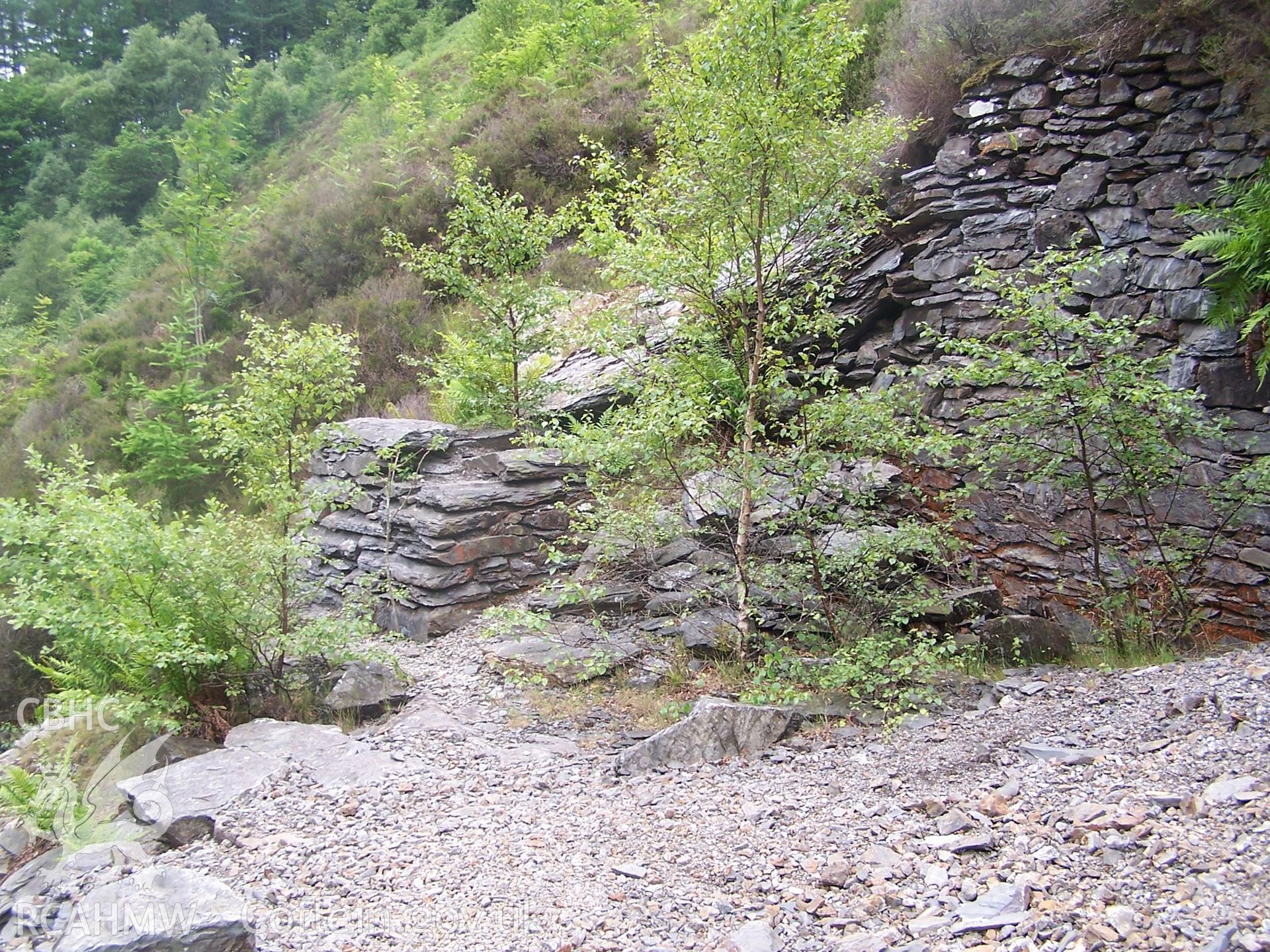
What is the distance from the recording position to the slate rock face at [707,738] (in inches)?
176

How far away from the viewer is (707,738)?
4.50 meters

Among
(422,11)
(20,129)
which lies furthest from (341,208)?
Answer: (20,129)

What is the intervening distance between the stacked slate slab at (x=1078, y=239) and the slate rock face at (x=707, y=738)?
262 centimetres

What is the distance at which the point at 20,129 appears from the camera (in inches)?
1193

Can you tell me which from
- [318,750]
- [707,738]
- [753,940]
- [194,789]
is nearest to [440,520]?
[318,750]

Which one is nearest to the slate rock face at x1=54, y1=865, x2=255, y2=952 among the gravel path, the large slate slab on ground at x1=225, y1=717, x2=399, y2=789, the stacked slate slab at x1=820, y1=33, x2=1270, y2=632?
the gravel path

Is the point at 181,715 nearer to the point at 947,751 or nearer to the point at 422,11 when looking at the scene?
the point at 947,751

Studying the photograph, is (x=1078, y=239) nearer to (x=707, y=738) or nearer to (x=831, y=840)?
(x=707, y=738)

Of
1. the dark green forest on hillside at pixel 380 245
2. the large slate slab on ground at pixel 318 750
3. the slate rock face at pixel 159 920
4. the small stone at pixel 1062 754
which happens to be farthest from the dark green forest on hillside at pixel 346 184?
the slate rock face at pixel 159 920

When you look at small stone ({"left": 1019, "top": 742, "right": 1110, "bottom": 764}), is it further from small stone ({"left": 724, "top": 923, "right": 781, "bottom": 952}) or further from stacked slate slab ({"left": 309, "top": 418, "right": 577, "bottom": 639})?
stacked slate slab ({"left": 309, "top": 418, "right": 577, "bottom": 639})

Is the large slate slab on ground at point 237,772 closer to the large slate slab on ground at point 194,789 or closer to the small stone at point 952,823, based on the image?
the large slate slab on ground at point 194,789

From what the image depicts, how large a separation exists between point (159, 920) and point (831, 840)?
8.44 ft

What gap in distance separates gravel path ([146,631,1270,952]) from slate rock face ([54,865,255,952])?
0.19 m

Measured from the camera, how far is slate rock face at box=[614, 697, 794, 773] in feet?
14.7
